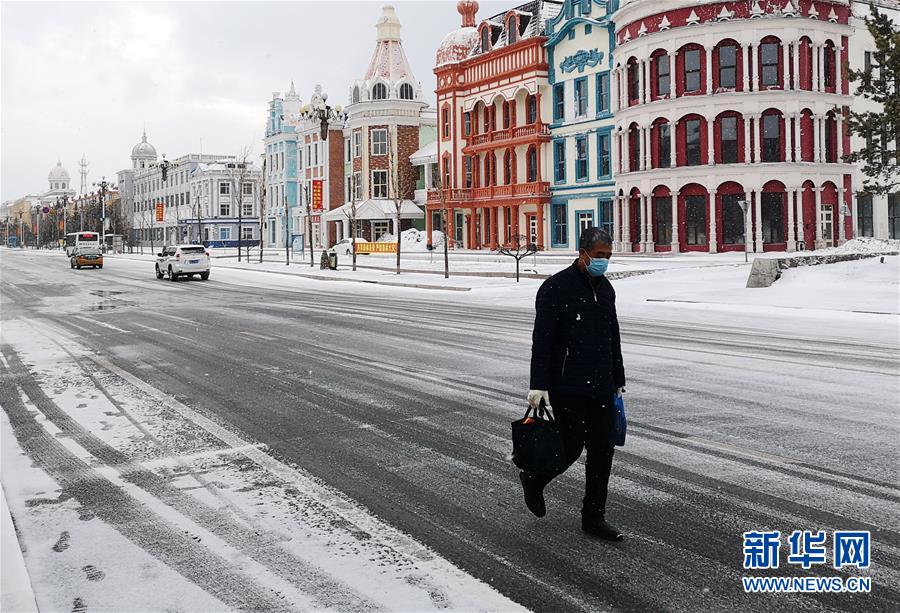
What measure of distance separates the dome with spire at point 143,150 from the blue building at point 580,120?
367 ft

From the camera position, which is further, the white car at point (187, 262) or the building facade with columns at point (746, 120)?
the building facade with columns at point (746, 120)

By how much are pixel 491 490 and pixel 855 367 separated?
24.9 feet

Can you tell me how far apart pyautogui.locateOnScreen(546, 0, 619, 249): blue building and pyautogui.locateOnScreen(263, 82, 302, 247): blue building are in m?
38.0

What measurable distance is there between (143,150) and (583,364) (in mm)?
153100

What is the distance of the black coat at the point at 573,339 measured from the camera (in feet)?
17.0

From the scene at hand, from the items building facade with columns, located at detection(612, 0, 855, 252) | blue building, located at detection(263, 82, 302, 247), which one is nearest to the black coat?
building facade with columns, located at detection(612, 0, 855, 252)

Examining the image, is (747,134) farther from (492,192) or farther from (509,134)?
(492,192)

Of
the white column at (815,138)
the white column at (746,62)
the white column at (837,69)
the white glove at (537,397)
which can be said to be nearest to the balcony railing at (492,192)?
the white column at (746,62)

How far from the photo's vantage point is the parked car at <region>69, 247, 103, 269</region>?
53094mm

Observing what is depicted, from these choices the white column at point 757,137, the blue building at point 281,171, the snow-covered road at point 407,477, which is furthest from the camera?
the blue building at point 281,171

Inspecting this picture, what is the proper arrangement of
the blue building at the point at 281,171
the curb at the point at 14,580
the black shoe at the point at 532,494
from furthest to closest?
the blue building at the point at 281,171 < the black shoe at the point at 532,494 < the curb at the point at 14,580

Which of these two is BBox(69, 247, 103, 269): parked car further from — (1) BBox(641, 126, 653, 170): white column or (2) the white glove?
(2) the white glove

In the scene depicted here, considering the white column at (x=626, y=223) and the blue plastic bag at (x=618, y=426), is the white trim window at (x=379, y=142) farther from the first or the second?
the blue plastic bag at (x=618, y=426)

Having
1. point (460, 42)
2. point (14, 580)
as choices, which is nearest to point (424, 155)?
point (460, 42)
